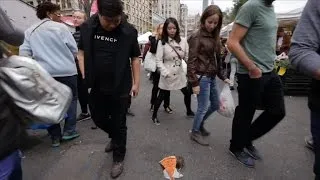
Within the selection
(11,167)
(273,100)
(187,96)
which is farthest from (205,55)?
(11,167)

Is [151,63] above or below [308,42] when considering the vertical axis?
below

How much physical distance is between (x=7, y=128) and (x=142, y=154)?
233cm

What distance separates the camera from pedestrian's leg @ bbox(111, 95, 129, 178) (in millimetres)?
3100

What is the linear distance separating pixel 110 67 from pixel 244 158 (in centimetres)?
181

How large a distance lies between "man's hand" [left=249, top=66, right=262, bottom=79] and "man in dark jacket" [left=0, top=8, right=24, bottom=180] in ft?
6.84

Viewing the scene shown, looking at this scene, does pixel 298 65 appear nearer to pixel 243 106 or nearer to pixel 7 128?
pixel 243 106

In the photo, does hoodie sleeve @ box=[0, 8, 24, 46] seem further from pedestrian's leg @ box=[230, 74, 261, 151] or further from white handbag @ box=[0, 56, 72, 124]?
pedestrian's leg @ box=[230, 74, 261, 151]

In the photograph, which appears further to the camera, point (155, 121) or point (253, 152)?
point (155, 121)

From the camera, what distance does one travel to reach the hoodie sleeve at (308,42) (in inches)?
68.7

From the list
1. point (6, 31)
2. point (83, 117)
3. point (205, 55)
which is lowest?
point (83, 117)

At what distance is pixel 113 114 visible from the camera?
3.18 metres

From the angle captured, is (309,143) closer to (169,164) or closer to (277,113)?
(277,113)

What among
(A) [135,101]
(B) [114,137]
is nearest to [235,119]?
(B) [114,137]

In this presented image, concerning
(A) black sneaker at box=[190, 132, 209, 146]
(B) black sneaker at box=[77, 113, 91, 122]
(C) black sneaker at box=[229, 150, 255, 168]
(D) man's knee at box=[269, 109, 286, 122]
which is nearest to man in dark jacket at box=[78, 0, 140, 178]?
(A) black sneaker at box=[190, 132, 209, 146]
